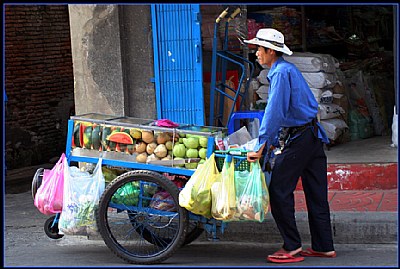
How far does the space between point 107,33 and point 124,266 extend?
288 cm

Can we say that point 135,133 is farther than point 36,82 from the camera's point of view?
No

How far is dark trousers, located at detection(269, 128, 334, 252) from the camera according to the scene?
6230mm

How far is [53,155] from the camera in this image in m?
12.6

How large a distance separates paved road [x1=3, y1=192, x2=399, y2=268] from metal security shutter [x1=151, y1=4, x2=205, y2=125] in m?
1.56

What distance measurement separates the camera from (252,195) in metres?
6.06

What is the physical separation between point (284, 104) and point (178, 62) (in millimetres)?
2361

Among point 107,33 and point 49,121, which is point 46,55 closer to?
point 49,121

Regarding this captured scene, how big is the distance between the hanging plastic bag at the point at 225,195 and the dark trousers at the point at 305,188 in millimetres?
344

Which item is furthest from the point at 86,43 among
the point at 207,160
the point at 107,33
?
the point at 207,160

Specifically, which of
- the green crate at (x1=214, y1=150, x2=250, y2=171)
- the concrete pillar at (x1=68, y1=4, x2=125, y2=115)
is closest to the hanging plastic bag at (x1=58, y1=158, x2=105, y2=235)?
the green crate at (x1=214, y1=150, x2=250, y2=171)

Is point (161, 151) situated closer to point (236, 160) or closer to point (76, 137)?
point (236, 160)

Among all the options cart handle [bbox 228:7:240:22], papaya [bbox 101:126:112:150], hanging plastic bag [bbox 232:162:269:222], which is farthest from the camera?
cart handle [bbox 228:7:240:22]

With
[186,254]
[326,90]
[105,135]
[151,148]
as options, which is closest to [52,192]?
[105,135]

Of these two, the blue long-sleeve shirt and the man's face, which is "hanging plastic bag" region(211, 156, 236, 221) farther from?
the man's face
